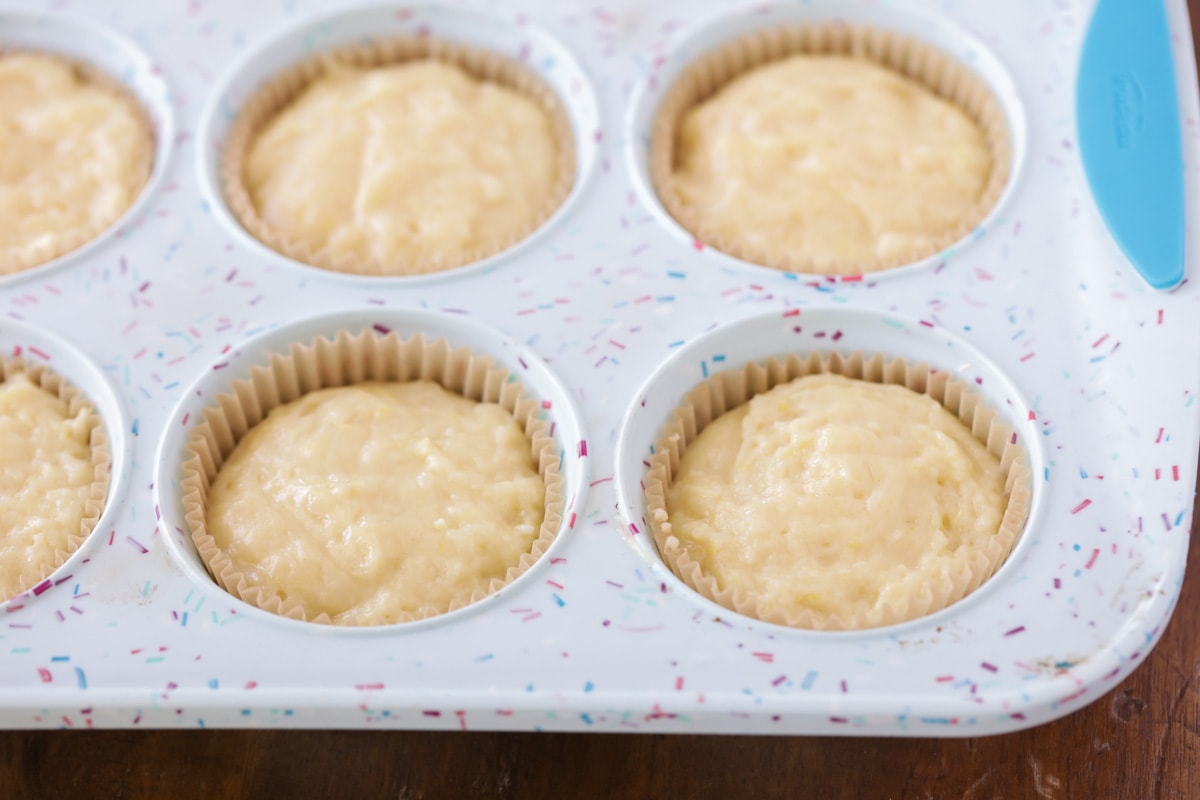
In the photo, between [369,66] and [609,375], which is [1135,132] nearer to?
[609,375]

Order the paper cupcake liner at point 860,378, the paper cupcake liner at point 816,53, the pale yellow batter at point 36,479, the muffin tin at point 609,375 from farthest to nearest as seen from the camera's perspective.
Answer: the paper cupcake liner at point 816,53, the pale yellow batter at point 36,479, the paper cupcake liner at point 860,378, the muffin tin at point 609,375

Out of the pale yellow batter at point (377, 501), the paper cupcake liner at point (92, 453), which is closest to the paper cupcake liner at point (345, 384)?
the pale yellow batter at point (377, 501)

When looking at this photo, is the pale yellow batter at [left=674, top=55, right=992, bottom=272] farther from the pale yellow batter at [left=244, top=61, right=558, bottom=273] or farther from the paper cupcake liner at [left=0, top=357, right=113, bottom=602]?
the paper cupcake liner at [left=0, top=357, right=113, bottom=602]

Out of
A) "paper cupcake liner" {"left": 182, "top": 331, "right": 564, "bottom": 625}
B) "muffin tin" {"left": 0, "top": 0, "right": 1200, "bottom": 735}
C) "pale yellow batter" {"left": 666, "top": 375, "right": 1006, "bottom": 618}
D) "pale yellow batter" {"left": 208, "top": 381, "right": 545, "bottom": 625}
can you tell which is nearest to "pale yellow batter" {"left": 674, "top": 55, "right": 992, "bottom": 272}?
"muffin tin" {"left": 0, "top": 0, "right": 1200, "bottom": 735}

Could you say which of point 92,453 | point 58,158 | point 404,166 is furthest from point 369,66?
point 92,453

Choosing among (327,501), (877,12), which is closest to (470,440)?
(327,501)

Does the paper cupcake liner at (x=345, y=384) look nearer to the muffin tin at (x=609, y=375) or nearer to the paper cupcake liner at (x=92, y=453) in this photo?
the muffin tin at (x=609, y=375)
